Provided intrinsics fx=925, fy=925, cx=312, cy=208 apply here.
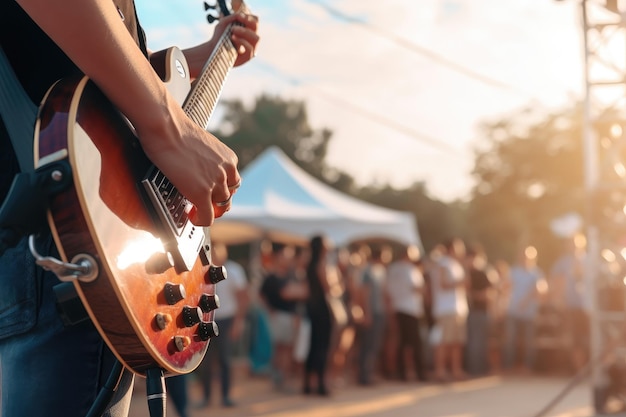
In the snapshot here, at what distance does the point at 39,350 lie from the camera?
1.30 meters

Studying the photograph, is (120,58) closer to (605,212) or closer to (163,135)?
(163,135)

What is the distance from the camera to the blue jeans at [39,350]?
4.28 ft

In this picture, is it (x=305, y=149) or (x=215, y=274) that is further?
(x=305, y=149)

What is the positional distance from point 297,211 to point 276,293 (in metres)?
3.12

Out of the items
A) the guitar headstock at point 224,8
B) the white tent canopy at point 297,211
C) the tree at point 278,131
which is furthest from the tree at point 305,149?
the guitar headstock at point 224,8

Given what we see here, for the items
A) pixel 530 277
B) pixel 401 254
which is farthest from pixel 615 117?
pixel 530 277

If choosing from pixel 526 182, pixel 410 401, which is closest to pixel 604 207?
pixel 410 401

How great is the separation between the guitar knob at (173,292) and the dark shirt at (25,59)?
0.28 metres

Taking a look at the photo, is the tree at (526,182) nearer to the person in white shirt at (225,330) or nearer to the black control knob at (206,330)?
the person in white shirt at (225,330)

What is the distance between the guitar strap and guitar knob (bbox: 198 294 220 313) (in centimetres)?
43

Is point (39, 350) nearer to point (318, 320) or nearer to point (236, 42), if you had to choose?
point (236, 42)

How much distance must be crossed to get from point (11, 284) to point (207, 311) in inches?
14.5

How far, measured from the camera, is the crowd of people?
34.5 feet

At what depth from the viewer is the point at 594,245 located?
326 inches
